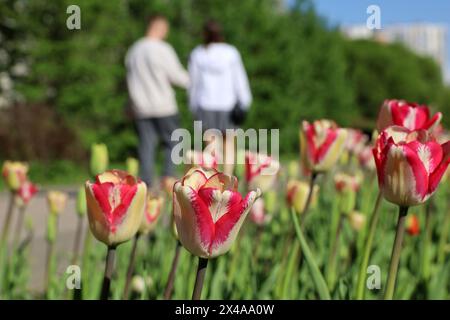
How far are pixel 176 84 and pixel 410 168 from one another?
457 centimetres

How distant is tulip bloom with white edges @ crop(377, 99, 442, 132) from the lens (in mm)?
1396

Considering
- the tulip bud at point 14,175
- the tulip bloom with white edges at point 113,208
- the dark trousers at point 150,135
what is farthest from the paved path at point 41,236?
the tulip bloom with white edges at point 113,208

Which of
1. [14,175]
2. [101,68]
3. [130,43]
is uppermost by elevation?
[130,43]

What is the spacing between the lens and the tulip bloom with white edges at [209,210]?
968 mm

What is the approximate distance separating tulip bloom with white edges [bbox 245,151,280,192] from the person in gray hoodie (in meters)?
3.59

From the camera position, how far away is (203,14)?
16.0 m

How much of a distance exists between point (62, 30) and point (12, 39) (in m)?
1.01

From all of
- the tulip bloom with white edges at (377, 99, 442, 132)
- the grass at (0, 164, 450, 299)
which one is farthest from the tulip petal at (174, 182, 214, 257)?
the tulip bloom with white edges at (377, 99, 442, 132)

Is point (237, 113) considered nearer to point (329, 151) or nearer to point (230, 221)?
point (329, 151)

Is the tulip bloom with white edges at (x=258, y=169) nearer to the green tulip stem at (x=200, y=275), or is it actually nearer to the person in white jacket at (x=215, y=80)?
the green tulip stem at (x=200, y=275)

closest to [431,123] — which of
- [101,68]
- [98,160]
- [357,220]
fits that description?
[98,160]

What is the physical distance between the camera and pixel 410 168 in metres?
1.12

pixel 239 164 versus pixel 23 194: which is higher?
pixel 239 164

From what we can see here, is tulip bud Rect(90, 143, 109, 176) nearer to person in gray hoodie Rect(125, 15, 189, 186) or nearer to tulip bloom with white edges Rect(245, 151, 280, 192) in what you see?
tulip bloom with white edges Rect(245, 151, 280, 192)
